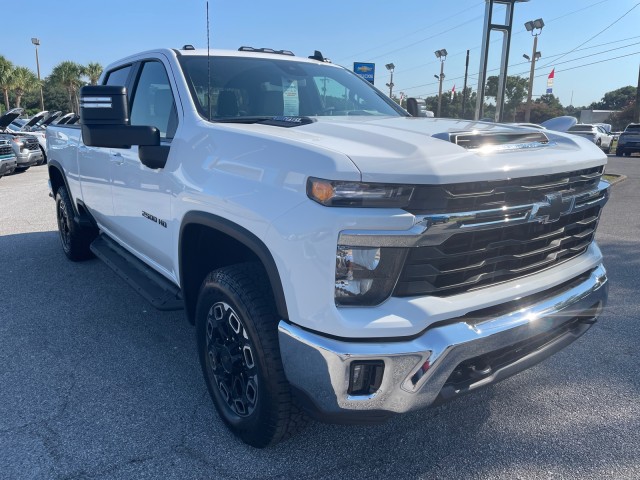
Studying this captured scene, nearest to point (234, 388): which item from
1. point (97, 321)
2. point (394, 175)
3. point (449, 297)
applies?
point (449, 297)

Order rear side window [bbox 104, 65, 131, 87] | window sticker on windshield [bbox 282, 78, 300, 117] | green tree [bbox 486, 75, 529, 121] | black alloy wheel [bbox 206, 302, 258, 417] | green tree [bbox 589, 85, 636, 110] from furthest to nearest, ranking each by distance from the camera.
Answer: green tree [bbox 589, 85, 636, 110]
green tree [bbox 486, 75, 529, 121]
rear side window [bbox 104, 65, 131, 87]
window sticker on windshield [bbox 282, 78, 300, 117]
black alloy wheel [bbox 206, 302, 258, 417]

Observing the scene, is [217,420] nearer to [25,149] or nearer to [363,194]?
[363,194]

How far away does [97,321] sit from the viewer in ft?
13.4

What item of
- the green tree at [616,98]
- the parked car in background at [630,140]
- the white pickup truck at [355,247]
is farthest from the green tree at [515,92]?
the white pickup truck at [355,247]

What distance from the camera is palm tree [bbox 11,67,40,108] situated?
4534 centimetres

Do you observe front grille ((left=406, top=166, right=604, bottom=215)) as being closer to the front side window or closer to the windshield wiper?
the windshield wiper

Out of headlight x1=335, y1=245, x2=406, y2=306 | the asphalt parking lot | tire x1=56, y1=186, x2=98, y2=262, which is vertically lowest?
the asphalt parking lot

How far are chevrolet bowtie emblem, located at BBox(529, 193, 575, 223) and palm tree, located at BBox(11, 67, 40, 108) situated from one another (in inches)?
2071

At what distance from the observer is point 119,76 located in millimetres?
4297

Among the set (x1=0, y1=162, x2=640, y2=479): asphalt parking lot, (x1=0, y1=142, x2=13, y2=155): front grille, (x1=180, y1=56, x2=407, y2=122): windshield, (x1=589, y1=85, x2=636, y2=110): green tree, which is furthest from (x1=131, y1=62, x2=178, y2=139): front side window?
(x1=589, y1=85, x2=636, y2=110): green tree

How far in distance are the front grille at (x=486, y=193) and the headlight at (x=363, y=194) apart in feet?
0.17

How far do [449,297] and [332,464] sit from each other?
1.03 m

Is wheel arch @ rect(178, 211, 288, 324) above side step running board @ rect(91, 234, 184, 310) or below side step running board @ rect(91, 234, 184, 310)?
above

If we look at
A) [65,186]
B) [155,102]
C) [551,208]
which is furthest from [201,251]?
[65,186]
